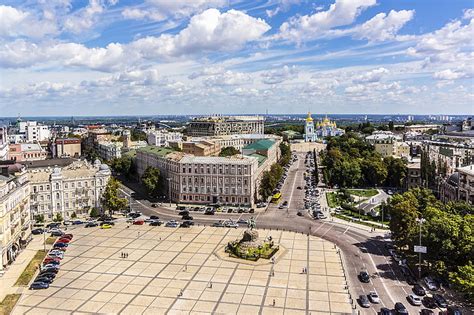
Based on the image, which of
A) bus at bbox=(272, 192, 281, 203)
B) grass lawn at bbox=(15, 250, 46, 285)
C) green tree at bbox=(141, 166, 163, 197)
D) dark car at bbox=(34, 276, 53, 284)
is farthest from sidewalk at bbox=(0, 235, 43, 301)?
bus at bbox=(272, 192, 281, 203)

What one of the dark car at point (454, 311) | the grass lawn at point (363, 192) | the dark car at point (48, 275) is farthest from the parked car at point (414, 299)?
the grass lawn at point (363, 192)

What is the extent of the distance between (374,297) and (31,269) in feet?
190

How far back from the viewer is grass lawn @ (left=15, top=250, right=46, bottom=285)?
231 feet

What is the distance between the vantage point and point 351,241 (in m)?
91.6

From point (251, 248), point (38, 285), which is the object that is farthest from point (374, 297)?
point (38, 285)

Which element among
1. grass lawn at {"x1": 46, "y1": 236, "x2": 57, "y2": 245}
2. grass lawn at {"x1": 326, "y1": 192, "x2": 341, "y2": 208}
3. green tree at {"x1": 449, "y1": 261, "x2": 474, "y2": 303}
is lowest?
grass lawn at {"x1": 46, "y1": 236, "x2": 57, "y2": 245}

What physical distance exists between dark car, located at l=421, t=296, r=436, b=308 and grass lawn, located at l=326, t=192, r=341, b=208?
63652 millimetres

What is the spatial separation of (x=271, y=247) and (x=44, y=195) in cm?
6254

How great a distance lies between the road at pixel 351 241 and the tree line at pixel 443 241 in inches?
210

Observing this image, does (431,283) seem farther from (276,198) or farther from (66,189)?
(66,189)

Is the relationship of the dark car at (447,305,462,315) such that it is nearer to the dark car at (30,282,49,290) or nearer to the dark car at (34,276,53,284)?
the dark car at (30,282,49,290)

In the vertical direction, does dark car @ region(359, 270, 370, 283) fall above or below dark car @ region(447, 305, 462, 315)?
below

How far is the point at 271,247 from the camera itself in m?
84.4

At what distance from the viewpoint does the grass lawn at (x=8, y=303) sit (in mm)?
59250
